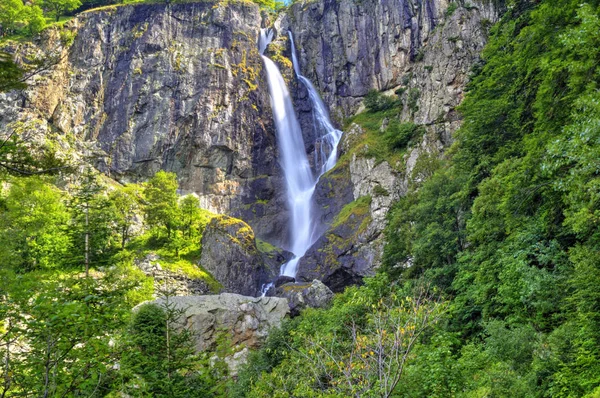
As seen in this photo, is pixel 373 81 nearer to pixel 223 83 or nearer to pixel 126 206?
pixel 223 83

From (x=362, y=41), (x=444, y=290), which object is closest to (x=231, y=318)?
(x=444, y=290)

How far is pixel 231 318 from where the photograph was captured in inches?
915

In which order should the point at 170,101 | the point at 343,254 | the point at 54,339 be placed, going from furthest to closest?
the point at 170,101 < the point at 343,254 < the point at 54,339

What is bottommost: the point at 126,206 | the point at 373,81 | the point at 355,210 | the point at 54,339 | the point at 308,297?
the point at 308,297

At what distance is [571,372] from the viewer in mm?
7793

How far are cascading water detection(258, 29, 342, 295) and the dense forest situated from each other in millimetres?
15466

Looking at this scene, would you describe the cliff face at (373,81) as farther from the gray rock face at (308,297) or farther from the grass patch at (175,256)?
the grass patch at (175,256)

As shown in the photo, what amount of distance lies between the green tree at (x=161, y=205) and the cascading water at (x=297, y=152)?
10.4 meters

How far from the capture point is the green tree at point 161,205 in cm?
3662

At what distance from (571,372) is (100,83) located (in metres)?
53.8

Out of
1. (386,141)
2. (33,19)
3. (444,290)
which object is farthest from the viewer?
(33,19)

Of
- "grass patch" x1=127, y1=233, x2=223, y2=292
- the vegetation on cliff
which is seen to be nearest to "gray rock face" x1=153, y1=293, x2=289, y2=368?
the vegetation on cliff

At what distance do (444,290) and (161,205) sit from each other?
27363mm

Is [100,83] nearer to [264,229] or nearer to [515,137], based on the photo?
[264,229]
